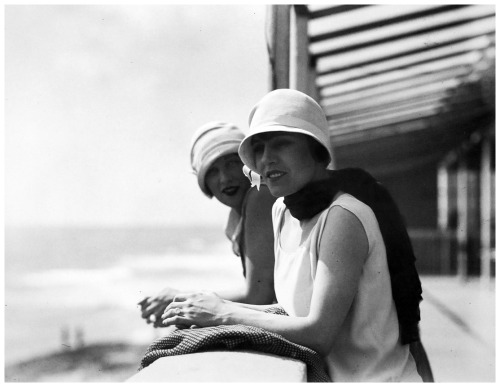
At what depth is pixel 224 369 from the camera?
52.1 inches

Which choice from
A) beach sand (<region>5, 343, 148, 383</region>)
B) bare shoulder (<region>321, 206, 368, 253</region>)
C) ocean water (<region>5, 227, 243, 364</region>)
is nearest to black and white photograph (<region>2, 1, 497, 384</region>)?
bare shoulder (<region>321, 206, 368, 253</region>)

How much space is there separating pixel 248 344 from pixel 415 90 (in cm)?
698

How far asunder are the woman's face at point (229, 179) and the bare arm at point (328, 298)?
2.57ft

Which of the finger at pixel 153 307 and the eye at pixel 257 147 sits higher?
the eye at pixel 257 147

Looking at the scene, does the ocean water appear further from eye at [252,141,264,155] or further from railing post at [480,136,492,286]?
eye at [252,141,264,155]

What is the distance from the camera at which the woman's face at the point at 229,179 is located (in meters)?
2.35

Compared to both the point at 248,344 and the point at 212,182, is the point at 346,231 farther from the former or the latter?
the point at 212,182

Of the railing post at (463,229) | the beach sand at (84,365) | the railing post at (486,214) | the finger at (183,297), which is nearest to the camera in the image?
the finger at (183,297)

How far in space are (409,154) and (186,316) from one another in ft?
46.0

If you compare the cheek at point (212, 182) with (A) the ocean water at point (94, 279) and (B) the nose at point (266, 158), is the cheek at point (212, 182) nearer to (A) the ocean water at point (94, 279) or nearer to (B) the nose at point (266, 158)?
(B) the nose at point (266, 158)

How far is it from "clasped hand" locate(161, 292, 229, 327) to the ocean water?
6165 mm

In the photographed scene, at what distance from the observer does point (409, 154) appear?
49.3 feet

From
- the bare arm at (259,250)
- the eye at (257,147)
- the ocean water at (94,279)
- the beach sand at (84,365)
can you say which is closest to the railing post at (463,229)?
the ocean water at (94,279)

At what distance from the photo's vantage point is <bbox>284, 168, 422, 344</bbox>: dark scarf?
170 centimetres
